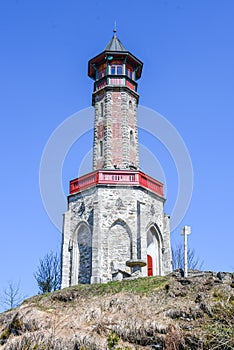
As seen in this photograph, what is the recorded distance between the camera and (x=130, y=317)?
13.7m

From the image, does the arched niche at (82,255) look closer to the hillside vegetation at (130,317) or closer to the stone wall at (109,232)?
the stone wall at (109,232)

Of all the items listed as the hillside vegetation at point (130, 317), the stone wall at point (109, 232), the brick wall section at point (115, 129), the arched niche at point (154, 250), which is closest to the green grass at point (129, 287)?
the hillside vegetation at point (130, 317)

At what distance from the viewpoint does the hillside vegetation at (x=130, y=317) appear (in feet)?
41.7

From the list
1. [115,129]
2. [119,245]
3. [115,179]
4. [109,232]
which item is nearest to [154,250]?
[119,245]

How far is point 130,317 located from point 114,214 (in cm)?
1003

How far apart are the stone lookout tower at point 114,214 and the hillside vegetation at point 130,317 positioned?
4652mm

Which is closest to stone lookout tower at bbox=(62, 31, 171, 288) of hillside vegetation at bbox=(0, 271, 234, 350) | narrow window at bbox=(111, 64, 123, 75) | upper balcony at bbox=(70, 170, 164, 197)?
upper balcony at bbox=(70, 170, 164, 197)

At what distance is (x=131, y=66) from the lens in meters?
30.5

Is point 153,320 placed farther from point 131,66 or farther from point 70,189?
point 131,66

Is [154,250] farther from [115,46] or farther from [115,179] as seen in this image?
[115,46]

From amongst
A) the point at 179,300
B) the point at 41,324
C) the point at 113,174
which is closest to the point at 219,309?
the point at 179,300

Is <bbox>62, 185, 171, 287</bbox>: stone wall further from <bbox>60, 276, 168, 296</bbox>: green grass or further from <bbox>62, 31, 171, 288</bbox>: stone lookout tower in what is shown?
<bbox>60, 276, 168, 296</bbox>: green grass

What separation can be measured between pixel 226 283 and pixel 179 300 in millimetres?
1850

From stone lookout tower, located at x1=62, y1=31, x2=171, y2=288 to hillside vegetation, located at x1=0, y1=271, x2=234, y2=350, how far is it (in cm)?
465
